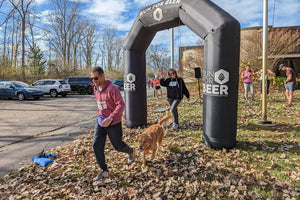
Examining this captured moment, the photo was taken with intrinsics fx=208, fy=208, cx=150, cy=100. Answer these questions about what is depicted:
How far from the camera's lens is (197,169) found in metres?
4.14

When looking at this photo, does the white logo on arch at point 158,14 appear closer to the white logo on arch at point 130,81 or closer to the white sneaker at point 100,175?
the white logo on arch at point 130,81

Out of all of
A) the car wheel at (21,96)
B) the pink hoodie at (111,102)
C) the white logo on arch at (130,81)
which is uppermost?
the white logo on arch at (130,81)

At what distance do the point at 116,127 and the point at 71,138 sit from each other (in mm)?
3991

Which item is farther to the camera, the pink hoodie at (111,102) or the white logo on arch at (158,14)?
the white logo on arch at (158,14)

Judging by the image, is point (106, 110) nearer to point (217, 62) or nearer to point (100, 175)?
point (100, 175)

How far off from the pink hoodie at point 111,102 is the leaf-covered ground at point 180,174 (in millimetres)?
1276

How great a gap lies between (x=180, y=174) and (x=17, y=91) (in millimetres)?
18828

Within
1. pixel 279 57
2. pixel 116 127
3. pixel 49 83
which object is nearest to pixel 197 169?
pixel 116 127

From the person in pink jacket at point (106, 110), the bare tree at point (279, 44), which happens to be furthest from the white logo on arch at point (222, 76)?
the bare tree at point (279, 44)

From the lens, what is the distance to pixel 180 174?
4.02 meters

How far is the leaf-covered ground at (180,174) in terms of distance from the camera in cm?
345

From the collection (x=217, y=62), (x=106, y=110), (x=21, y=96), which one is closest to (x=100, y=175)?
(x=106, y=110)

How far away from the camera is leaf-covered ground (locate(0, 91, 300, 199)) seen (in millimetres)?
3445

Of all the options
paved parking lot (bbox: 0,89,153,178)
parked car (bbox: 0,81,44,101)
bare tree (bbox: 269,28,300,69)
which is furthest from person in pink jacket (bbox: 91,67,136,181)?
bare tree (bbox: 269,28,300,69)
